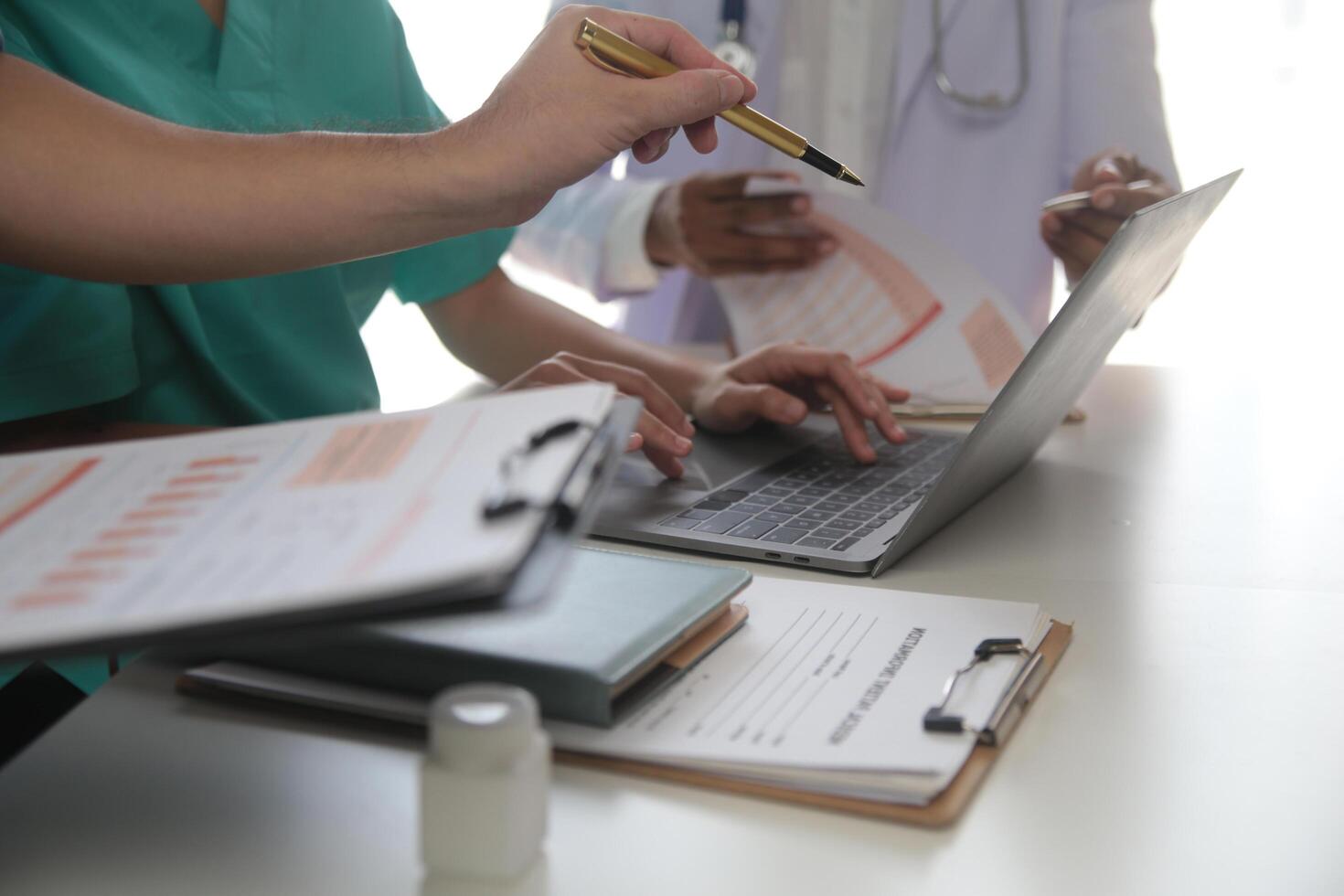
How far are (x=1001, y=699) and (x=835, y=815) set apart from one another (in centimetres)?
10

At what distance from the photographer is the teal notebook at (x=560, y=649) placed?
1.46 feet

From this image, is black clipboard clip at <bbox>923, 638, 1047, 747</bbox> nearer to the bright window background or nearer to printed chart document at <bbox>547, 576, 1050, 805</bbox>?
printed chart document at <bbox>547, 576, 1050, 805</bbox>

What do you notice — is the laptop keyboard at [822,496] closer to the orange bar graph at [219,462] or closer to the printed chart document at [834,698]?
the printed chart document at [834,698]

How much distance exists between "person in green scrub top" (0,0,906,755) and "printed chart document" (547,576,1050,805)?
0.26m

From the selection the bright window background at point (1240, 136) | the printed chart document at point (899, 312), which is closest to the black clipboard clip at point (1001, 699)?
the printed chart document at point (899, 312)

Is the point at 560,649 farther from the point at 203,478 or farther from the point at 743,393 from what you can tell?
the point at 743,393

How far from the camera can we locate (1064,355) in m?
0.72

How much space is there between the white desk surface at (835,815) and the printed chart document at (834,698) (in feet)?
0.05

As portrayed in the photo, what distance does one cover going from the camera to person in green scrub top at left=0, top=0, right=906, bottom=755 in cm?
59

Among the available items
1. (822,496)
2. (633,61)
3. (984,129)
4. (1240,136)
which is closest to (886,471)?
(822,496)

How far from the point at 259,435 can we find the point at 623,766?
0.58ft

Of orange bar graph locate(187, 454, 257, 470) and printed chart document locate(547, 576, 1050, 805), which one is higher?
orange bar graph locate(187, 454, 257, 470)

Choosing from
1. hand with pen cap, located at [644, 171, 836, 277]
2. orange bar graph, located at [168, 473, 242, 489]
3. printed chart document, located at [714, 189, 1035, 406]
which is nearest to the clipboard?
orange bar graph, located at [168, 473, 242, 489]

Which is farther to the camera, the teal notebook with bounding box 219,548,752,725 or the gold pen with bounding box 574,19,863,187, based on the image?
the gold pen with bounding box 574,19,863,187
